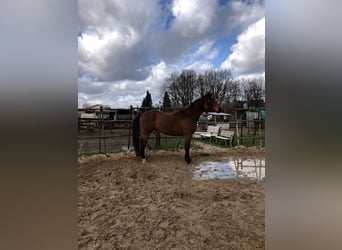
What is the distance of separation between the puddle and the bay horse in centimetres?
39

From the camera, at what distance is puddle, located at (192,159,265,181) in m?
2.44

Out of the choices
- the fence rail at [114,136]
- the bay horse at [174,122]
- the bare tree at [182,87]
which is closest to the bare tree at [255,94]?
the fence rail at [114,136]

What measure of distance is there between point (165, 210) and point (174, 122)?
182 cm

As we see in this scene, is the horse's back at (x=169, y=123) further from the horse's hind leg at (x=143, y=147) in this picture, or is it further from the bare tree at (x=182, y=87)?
the bare tree at (x=182, y=87)

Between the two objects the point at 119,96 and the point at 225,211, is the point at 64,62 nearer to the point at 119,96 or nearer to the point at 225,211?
the point at 225,211

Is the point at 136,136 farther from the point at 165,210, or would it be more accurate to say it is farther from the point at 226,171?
the point at 165,210

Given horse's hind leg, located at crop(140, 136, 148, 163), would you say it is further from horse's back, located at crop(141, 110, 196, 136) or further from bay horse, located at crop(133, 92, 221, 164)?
horse's back, located at crop(141, 110, 196, 136)

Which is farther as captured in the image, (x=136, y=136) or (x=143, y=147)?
(x=136, y=136)

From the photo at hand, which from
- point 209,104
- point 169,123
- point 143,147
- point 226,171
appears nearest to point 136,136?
point 143,147

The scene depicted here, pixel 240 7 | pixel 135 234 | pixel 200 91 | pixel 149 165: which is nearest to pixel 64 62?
pixel 135 234

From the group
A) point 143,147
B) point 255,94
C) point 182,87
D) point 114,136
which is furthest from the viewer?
point 182,87

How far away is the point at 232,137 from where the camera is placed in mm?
4652

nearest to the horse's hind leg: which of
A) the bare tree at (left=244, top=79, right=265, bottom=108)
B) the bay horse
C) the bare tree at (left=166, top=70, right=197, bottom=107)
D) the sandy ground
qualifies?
the bay horse

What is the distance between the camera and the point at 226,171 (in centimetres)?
273
